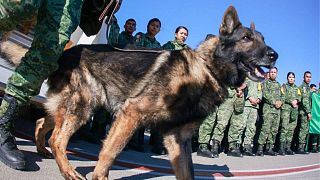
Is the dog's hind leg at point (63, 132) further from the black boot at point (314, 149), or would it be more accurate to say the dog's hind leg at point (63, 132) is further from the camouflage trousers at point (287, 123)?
the black boot at point (314, 149)

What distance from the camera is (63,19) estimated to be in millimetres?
2893

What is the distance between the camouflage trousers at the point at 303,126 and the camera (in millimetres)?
10000

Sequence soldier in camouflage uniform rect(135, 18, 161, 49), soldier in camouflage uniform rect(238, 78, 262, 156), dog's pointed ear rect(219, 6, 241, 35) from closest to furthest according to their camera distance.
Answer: dog's pointed ear rect(219, 6, 241, 35) → soldier in camouflage uniform rect(135, 18, 161, 49) → soldier in camouflage uniform rect(238, 78, 262, 156)

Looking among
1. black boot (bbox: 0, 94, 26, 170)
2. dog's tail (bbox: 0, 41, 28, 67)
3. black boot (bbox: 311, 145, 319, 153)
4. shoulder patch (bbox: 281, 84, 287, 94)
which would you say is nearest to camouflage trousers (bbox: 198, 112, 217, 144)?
shoulder patch (bbox: 281, 84, 287, 94)

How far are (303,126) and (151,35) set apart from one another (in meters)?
6.27

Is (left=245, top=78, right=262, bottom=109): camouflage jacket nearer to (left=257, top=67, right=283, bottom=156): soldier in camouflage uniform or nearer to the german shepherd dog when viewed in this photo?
(left=257, top=67, right=283, bottom=156): soldier in camouflage uniform

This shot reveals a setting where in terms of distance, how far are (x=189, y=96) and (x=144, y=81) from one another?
1.50 feet

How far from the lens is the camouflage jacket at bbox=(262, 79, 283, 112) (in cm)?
823

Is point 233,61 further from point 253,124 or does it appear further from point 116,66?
point 253,124

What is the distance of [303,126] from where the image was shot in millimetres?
10078

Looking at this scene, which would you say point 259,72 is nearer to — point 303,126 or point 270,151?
point 270,151

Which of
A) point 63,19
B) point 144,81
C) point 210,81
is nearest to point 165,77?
point 144,81

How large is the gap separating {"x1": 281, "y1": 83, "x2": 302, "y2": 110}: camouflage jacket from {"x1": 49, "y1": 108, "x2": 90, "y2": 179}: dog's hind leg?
7.06 m

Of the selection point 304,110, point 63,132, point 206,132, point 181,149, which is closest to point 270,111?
point 304,110
